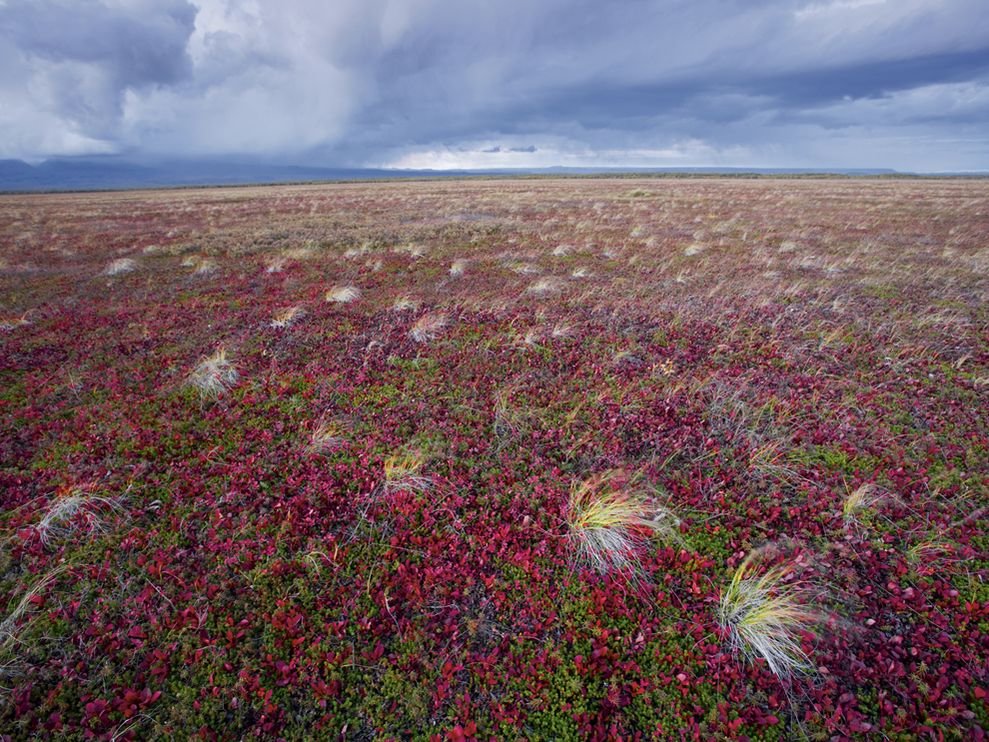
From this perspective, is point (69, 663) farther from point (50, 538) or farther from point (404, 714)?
point (404, 714)

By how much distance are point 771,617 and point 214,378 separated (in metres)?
8.88

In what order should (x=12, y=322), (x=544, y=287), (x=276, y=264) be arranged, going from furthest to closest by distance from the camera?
(x=276, y=264)
(x=544, y=287)
(x=12, y=322)

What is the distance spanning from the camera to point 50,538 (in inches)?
198

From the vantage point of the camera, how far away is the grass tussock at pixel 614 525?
16.1 feet

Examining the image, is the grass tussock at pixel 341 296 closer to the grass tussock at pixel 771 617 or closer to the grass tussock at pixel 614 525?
the grass tussock at pixel 614 525

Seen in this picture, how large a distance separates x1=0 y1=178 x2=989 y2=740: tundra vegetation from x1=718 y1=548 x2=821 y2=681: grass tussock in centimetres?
3

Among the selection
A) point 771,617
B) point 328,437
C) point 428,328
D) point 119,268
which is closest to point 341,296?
point 428,328

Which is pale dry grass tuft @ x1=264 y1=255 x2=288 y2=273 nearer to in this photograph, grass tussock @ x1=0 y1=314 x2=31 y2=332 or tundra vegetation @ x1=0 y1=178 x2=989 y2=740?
tundra vegetation @ x1=0 y1=178 x2=989 y2=740

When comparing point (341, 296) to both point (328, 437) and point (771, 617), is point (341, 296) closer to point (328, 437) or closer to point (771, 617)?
point (328, 437)

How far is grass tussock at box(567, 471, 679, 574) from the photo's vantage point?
4895mm

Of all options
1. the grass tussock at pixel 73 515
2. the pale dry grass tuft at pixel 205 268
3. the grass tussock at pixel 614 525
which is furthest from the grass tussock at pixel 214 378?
the pale dry grass tuft at pixel 205 268

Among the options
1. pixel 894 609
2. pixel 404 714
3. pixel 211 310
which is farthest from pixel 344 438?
pixel 211 310

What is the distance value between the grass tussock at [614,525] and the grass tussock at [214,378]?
649cm

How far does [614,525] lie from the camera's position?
5035 mm
